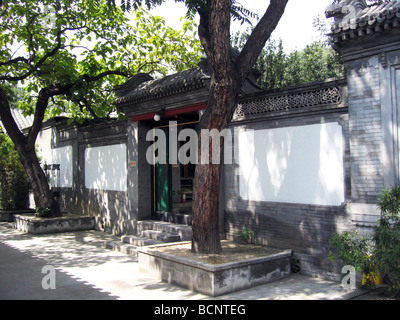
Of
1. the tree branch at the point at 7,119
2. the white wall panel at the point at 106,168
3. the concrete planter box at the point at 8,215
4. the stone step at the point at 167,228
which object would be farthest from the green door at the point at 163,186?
the concrete planter box at the point at 8,215

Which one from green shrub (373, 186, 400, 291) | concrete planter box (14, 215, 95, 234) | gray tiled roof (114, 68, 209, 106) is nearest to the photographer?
green shrub (373, 186, 400, 291)

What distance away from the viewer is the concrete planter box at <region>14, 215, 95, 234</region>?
11656 millimetres

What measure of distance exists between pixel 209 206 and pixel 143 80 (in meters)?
5.77

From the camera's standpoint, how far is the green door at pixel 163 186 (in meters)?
10.5

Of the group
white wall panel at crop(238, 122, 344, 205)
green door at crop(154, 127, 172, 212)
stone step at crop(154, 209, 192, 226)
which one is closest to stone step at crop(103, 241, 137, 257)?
stone step at crop(154, 209, 192, 226)

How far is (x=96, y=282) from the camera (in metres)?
6.59

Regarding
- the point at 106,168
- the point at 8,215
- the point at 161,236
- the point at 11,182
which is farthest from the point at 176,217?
the point at 11,182

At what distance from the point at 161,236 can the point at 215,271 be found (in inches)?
138

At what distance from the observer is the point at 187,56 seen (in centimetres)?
1458

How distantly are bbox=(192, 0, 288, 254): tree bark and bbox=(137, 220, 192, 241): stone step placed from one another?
2.07 metres

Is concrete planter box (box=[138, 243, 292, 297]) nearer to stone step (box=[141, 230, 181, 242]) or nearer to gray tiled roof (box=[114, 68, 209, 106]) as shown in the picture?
stone step (box=[141, 230, 181, 242])

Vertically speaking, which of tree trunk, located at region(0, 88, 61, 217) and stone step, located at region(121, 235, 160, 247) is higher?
tree trunk, located at region(0, 88, 61, 217)
